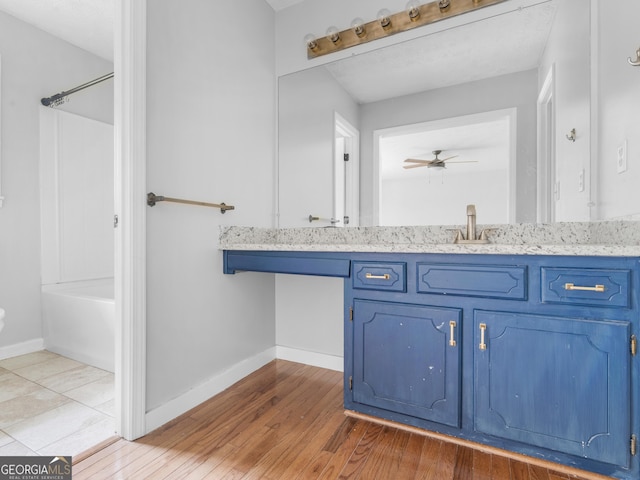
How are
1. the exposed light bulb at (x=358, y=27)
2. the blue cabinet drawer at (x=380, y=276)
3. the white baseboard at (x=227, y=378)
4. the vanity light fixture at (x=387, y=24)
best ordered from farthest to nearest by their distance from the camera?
the exposed light bulb at (x=358, y=27)
the vanity light fixture at (x=387, y=24)
the white baseboard at (x=227, y=378)
the blue cabinet drawer at (x=380, y=276)

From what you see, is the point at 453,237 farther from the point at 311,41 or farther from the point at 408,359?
the point at 311,41

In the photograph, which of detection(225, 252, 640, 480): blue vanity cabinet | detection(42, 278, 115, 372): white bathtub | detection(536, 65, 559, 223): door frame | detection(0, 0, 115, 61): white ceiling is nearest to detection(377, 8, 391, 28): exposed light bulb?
detection(536, 65, 559, 223): door frame

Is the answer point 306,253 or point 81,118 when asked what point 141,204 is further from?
point 81,118

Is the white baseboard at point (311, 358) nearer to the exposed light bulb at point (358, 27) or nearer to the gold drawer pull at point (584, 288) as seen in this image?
the gold drawer pull at point (584, 288)

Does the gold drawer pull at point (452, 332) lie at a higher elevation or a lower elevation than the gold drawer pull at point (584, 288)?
lower

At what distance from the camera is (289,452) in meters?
1.39

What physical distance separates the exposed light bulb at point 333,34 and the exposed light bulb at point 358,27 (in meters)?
0.11

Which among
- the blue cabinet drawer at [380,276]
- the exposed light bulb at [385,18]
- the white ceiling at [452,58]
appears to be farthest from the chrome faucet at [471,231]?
the exposed light bulb at [385,18]

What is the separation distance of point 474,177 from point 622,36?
2.49ft

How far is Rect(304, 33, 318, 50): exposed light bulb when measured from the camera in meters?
2.23

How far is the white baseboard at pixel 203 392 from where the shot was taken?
1.57m

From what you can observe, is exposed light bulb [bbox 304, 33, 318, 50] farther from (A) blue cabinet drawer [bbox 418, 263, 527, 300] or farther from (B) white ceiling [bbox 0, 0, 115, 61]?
(A) blue cabinet drawer [bbox 418, 263, 527, 300]

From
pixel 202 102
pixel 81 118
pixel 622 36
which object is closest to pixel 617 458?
pixel 622 36

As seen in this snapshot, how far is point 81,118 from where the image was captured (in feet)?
9.47
